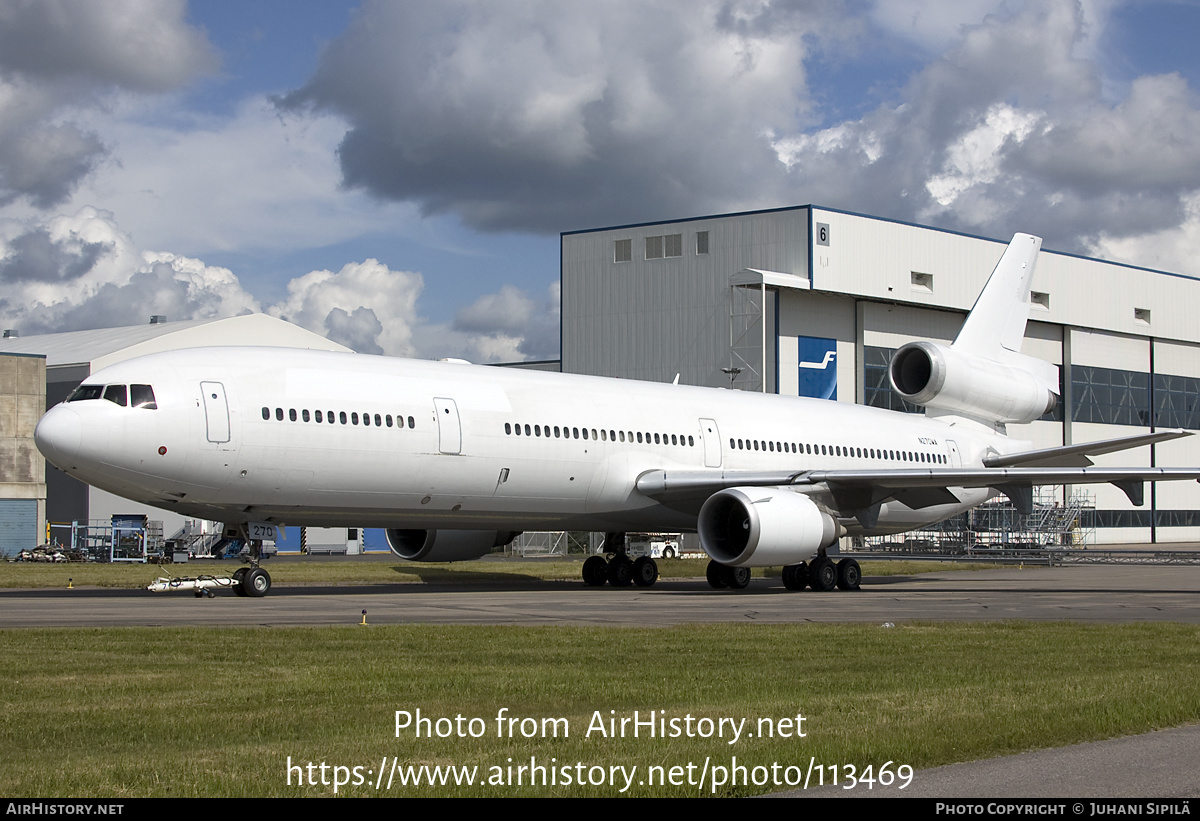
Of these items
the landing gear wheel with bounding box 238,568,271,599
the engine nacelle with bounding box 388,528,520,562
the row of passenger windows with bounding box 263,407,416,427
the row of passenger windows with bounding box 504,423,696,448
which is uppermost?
the row of passenger windows with bounding box 263,407,416,427

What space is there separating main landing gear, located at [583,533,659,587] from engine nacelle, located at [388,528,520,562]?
7.64 feet

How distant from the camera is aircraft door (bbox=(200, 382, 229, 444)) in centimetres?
2055

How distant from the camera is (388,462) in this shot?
2234cm

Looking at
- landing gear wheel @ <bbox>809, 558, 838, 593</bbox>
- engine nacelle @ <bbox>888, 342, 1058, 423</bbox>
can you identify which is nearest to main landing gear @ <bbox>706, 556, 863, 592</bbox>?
landing gear wheel @ <bbox>809, 558, 838, 593</bbox>

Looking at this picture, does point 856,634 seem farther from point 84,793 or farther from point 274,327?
point 274,327

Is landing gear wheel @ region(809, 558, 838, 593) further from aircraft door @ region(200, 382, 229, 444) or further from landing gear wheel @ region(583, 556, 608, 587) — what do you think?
aircraft door @ region(200, 382, 229, 444)

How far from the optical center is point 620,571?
2994cm

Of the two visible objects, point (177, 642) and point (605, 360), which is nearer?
point (177, 642)

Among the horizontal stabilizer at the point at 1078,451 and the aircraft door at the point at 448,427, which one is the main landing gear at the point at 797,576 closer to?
the horizontal stabilizer at the point at 1078,451

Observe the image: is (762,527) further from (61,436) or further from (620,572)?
(61,436)

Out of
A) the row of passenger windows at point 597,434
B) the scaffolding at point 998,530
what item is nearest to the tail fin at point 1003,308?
the row of passenger windows at point 597,434
